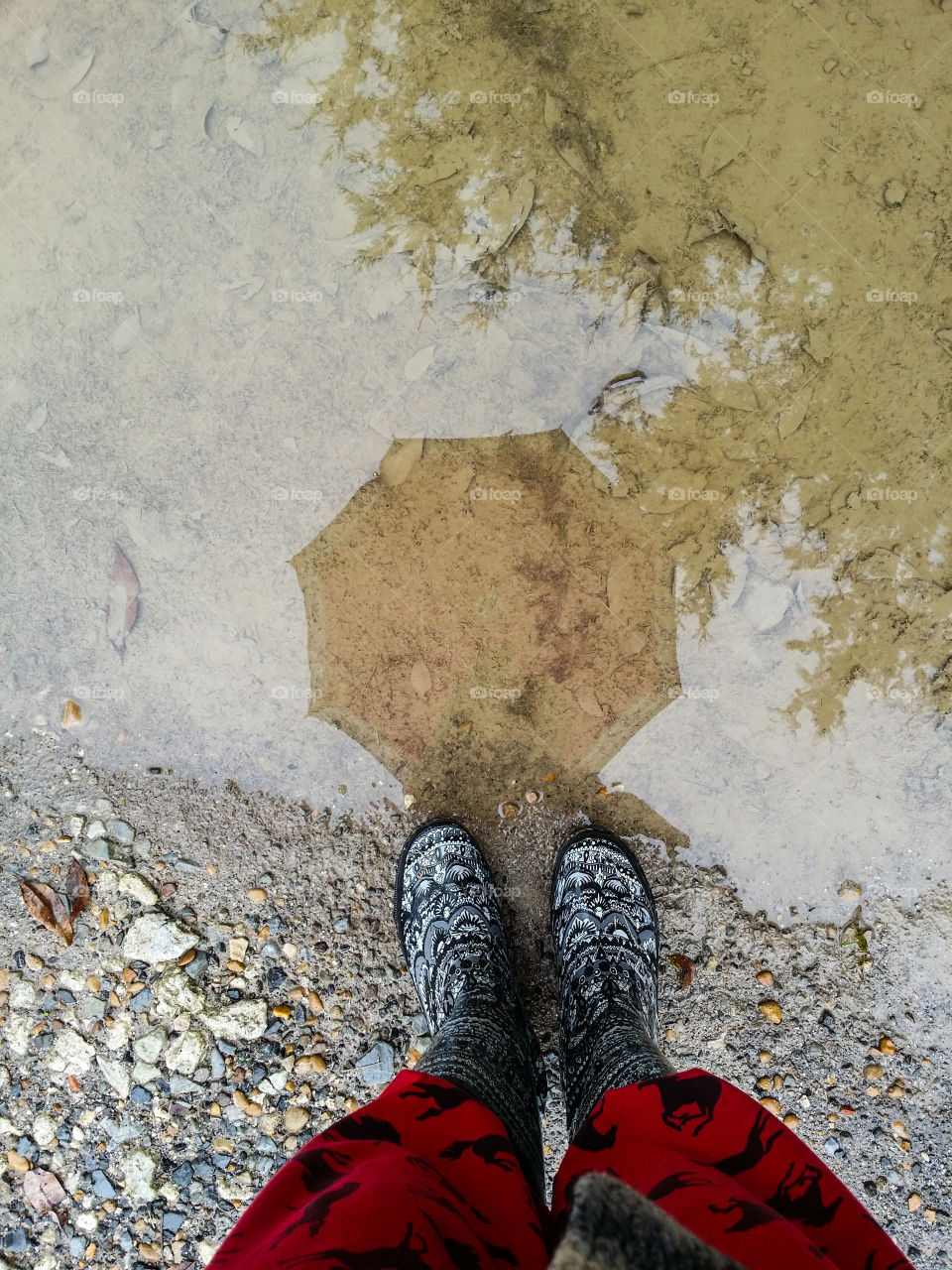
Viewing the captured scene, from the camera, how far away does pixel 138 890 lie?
2.34 meters

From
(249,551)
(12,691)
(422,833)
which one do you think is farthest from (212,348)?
(422,833)

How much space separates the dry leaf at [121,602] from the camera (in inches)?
94.7

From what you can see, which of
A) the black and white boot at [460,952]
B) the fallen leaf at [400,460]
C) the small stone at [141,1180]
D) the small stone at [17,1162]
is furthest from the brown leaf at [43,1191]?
the fallen leaf at [400,460]

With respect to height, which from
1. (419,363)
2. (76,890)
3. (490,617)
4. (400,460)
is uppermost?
(419,363)

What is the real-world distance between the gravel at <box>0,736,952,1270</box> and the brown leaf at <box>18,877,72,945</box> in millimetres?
36

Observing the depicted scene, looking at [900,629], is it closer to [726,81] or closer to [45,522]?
[726,81]

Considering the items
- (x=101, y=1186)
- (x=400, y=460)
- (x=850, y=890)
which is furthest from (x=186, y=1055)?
(x=850, y=890)

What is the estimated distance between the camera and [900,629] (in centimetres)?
233

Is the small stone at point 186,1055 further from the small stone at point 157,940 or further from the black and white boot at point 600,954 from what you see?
the black and white boot at point 600,954

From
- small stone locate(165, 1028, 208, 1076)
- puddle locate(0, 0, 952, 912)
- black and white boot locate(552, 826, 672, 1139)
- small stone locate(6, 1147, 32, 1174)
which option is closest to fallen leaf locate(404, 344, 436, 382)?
puddle locate(0, 0, 952, 912)

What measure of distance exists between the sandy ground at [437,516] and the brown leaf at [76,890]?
42mm

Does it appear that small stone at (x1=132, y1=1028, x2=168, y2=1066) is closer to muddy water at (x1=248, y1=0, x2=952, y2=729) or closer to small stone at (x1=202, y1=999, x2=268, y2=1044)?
small stone at (x1=202, y1=999, x2=268, y2=1044)

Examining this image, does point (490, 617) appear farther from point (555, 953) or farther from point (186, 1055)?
point (186, 1055)

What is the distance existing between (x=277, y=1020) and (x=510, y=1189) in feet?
3.95
